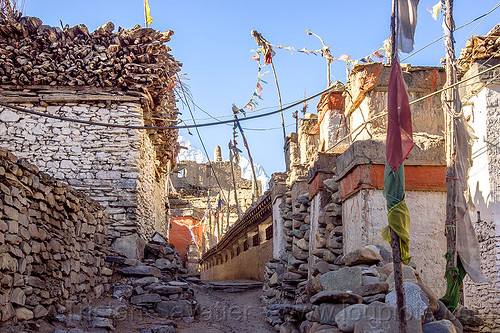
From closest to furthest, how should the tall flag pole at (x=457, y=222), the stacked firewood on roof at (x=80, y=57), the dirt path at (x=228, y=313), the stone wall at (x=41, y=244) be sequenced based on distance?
1. the stone wall at (x=41, y=244)
2. the tall flag pole at (x=457, y=222)
3. the dirt path at (x=228, y=313)
4. the stacked firewood on roof at (x=80, y=57)

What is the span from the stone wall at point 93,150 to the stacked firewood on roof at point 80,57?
0.47 m

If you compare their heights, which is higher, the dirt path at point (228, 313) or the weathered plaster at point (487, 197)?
the weathered plaster at point (487, 197)

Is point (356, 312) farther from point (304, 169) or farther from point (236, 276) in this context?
point (236, 276)

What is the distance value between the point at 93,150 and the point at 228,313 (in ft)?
13.6

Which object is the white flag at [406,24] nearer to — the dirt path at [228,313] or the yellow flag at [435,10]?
the yellow flag at [435,10]

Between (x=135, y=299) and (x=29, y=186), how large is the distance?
3451 millimetres

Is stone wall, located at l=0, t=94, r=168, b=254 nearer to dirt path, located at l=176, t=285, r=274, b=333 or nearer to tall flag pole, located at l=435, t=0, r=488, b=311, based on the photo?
dirt path, located at l=176, t=285, r=274, b=333

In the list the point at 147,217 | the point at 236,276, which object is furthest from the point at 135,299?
the point at 236,276

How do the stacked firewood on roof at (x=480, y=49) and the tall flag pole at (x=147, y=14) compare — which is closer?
the stacked firewood on roof at (x=480, y=49)

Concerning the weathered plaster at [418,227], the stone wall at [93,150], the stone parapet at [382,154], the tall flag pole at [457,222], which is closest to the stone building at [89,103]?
the stone wall at [93,150]

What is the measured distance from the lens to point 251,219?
13.5 metres

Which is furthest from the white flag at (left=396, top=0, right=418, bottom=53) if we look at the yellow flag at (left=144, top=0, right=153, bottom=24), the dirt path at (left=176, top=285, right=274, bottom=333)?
the yellow flag at (left=144, top=0, right=153, bottom=24)

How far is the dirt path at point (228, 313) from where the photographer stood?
26.2 feet

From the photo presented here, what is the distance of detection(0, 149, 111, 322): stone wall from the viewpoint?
5.11 meters
